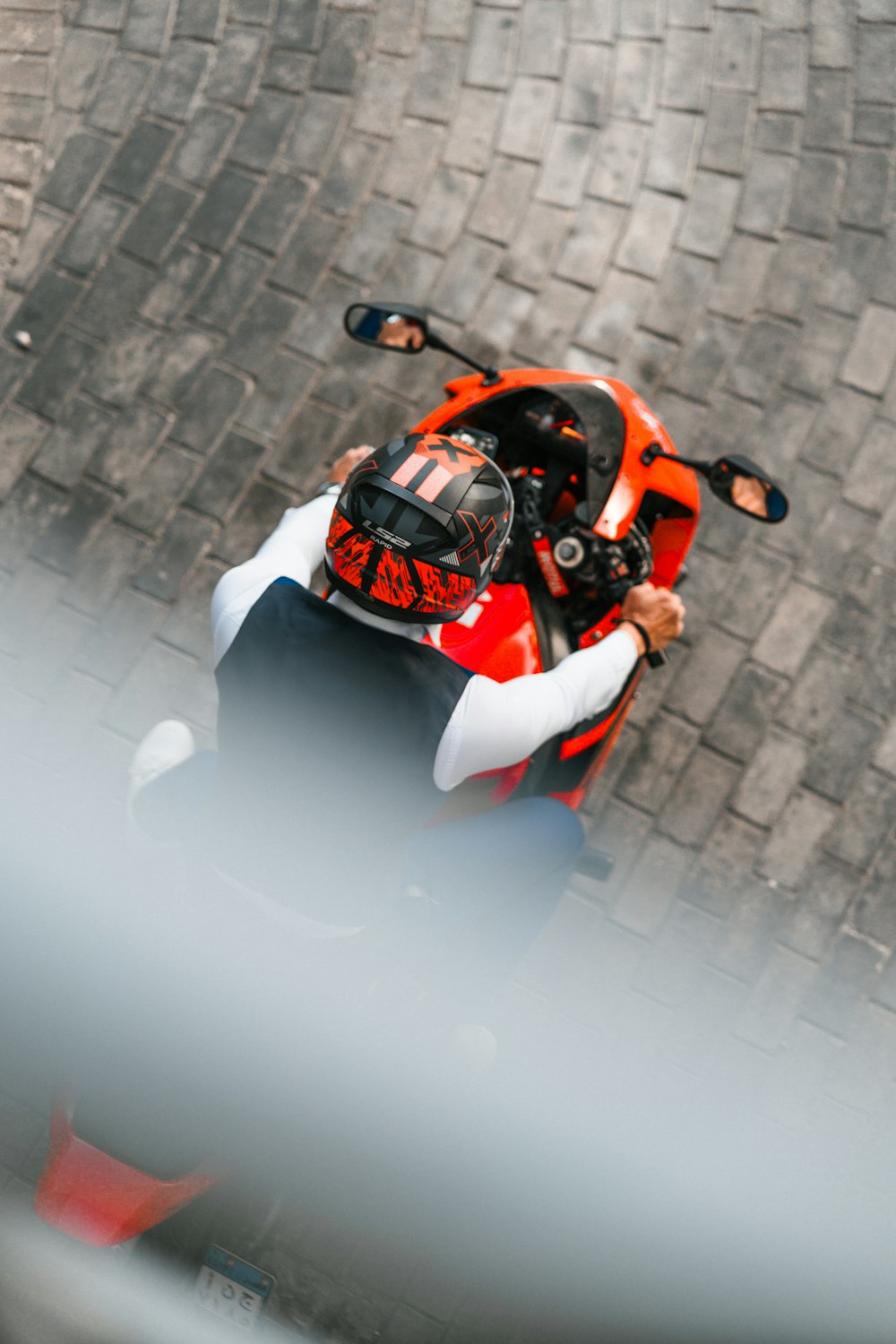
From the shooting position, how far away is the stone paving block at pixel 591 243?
4.45m

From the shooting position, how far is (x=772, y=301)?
4430mm

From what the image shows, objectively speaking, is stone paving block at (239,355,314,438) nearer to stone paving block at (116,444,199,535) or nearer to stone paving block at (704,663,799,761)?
stone paving block at (116,444,199,535)

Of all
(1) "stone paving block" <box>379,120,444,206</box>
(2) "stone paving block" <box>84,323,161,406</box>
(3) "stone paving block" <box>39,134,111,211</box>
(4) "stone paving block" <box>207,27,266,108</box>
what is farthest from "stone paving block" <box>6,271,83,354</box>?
(1) "stone paving block" <box>379,120,444,206</box>

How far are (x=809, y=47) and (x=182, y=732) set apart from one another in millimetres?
4609

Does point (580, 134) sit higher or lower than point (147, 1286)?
higher

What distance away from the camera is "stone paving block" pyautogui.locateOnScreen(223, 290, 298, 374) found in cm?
431

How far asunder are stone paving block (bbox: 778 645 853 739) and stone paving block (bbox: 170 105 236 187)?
3552 mm

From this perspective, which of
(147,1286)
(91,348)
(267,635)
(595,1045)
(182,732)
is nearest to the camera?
(267,635)

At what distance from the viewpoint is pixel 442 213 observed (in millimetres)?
4496

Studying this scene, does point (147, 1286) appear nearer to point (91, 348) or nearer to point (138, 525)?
point (138, 525)

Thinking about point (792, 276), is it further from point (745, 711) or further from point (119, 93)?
point (119, 93)

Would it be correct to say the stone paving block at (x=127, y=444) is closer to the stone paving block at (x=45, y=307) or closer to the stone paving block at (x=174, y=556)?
the stone paving block at (x=174, y=556)

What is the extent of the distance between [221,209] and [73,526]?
1.66 metres

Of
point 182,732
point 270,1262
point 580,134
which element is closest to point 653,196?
point 580,134
